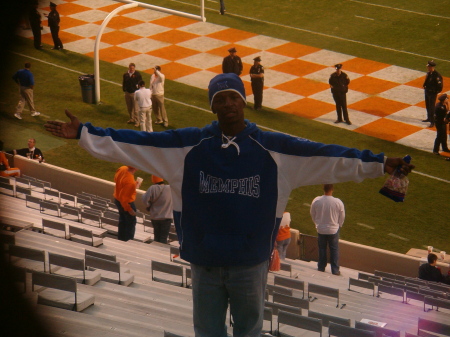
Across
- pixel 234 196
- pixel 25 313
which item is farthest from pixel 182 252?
pixel 25 313

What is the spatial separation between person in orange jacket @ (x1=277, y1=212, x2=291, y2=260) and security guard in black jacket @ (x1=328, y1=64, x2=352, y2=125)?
699 centimetres

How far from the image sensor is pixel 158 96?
19.0m

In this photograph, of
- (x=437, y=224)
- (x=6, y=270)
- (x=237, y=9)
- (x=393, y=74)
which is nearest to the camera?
(x=6, y=270)

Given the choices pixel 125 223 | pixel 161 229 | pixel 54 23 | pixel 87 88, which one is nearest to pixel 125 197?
pixel 125 223

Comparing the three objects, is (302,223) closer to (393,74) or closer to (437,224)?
(437,224)

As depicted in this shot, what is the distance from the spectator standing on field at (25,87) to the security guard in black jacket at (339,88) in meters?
6.90

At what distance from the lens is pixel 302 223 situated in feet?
49.9

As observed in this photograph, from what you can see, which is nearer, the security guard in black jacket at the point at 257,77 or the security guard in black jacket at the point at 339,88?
the security guard in black jacket at the point at 339,88

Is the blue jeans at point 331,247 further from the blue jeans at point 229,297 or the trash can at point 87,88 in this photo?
the trash can at point 87,88

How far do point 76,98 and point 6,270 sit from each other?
14386 mm

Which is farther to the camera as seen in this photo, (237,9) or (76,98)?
(237,9)

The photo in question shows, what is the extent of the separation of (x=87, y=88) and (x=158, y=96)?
2.50 m

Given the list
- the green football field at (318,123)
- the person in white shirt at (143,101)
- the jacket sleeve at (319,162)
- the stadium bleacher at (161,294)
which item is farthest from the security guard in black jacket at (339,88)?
the jacket sleeve at (319,162)

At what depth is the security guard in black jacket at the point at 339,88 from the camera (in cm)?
1898
